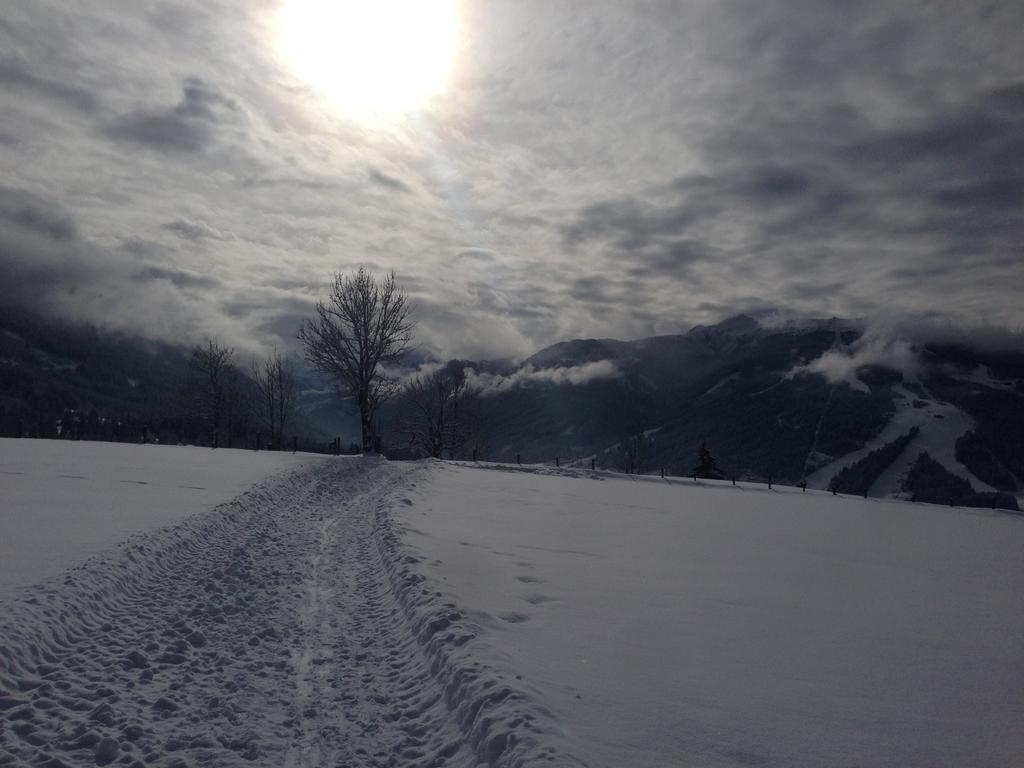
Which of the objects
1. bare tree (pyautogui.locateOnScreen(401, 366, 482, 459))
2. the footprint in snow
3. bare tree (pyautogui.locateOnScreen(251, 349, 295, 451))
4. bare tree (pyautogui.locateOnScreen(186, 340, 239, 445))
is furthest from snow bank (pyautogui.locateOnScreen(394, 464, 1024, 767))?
bare tree (pyautogui.locateOnScreen(251, 349, 295, 451))

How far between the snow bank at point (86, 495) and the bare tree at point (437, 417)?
34345 millimetres

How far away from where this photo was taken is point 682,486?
41812 millimetres

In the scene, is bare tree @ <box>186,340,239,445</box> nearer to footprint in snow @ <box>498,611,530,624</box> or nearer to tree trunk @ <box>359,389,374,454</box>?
tree trunk @ <box>359,389,374,454</box>

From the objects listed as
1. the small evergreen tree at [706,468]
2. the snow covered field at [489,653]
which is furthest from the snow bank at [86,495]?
the small evergreen tree at [706,468]

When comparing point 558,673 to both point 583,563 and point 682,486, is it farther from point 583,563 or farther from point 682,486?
point 682,486

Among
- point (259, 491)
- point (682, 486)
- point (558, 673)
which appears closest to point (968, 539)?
point (682, 486)

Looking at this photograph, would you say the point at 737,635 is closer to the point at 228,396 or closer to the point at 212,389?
the point at 212,389

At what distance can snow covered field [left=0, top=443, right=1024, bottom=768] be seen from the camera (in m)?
5.95

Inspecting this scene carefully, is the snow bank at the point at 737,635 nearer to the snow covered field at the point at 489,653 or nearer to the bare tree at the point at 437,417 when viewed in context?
the snow covered field at the point at 489,653

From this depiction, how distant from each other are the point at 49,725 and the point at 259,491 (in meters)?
15.6

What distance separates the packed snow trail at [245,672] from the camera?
18.9 ft

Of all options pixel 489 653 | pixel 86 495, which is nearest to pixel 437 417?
pixel 86 495

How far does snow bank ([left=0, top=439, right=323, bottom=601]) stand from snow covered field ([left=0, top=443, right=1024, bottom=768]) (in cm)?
37

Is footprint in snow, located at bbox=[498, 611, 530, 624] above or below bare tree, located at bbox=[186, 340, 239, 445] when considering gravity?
below
